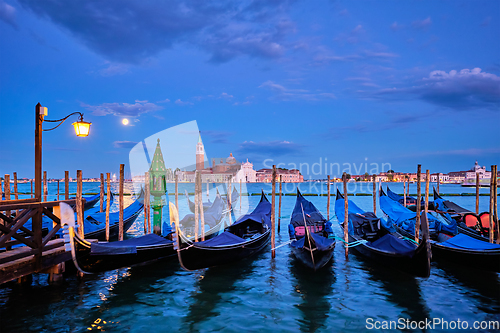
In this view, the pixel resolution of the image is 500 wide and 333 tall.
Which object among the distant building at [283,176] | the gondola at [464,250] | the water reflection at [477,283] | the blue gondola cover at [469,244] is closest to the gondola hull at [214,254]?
the gondola at [464,250]

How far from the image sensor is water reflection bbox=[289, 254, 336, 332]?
381 centimetres

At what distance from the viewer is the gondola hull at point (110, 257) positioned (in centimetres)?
437

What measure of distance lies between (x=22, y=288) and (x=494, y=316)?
22.6 ft

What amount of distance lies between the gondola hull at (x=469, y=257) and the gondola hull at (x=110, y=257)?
5.47 metres

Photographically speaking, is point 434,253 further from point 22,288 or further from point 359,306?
point 22,288

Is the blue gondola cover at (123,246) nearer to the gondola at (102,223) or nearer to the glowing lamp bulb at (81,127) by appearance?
the glowing lamp bulb at (81,127)

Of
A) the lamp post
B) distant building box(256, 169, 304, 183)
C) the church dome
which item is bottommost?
distant building box(256, 169, 304, 183)

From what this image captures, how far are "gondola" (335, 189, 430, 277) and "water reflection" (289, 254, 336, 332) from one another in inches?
37.6

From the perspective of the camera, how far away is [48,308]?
400 centimetres

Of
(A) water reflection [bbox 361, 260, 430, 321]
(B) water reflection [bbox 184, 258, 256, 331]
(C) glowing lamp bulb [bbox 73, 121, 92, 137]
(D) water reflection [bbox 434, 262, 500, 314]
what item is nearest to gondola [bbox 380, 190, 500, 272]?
(D) water reflection [bbox 434, 262, 500, 314]

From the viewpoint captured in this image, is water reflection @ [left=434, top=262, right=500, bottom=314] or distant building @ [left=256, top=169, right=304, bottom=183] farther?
distant building @ [left=256, top=169, right=304, bottom=183]

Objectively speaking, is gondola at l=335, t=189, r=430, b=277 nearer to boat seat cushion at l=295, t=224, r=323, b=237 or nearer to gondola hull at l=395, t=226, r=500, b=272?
gondola hull at l=395, t=226, r=500, b=272

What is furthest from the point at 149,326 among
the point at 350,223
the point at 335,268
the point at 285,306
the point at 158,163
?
the point at 158,163

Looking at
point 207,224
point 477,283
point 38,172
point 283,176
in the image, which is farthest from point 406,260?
point 283,176
